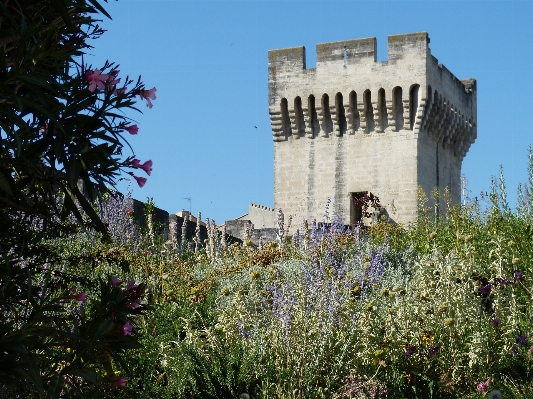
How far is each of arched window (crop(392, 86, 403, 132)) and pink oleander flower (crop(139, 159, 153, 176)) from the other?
2109 cm

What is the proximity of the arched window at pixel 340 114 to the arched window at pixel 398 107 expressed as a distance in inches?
55.5

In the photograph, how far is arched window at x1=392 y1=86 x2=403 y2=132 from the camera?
24234 mm

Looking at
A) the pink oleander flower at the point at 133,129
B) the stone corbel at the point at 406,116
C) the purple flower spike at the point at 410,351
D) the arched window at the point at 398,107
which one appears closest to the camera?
the pink oleander flower at the point at 133,129

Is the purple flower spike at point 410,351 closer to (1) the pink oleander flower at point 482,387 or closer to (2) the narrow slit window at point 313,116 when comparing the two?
(1) the pink oleander flower at point 482,387

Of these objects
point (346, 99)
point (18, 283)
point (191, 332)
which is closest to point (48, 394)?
point (18, 283)

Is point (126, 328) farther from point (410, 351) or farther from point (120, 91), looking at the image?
point (410, 351)

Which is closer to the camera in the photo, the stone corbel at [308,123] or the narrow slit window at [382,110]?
the narrow slit window at [382,110]

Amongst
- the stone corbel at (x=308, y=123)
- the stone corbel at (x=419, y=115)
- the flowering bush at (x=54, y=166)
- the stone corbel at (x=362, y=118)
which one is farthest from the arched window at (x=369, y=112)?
the flowering bush at (x=54, y=166)

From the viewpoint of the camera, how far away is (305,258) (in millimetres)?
7961

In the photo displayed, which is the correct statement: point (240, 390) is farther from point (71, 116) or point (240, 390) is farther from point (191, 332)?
point (71, 116)

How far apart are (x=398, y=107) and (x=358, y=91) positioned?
3.83 feet

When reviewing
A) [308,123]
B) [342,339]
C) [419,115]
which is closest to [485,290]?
[342,339]

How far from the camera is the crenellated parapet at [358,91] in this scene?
78.7 feet

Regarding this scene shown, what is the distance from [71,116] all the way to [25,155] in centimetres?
22
